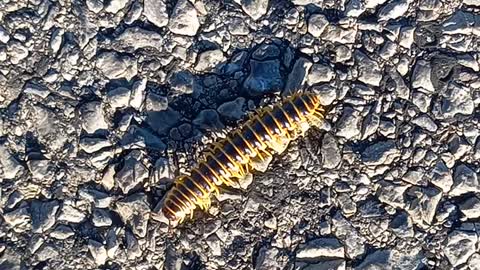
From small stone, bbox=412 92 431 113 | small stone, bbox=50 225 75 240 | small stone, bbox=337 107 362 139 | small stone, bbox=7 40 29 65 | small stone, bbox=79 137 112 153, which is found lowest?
small stone, bbox=412 92 431 113

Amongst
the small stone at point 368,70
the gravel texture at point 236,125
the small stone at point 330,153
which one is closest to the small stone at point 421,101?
the gravel texture at point 236,125

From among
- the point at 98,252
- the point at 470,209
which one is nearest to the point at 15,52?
the point at 98,252

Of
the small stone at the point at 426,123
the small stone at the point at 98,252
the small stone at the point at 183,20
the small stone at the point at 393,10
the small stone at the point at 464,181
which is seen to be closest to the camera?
the small stone at the point at 98,252

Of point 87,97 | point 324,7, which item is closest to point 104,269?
point 87,97

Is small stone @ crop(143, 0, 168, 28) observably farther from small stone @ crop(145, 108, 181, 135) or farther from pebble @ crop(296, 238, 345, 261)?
pebble @ crop(296, 238, 345, 261)

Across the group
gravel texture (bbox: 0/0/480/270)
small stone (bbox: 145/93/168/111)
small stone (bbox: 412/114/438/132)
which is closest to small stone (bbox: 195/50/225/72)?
gravel texture (bbox: 0/0/480/270)

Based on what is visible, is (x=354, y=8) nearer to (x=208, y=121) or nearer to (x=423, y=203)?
(x=208, y=121)

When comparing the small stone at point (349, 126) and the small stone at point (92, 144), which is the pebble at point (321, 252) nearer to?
the small stone at point (349, 126)
